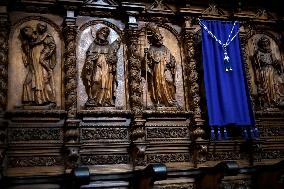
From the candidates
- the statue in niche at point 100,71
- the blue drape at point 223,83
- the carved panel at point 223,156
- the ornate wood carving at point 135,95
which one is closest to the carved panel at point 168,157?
the ornate wood carving at point 135,95

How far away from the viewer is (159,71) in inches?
275

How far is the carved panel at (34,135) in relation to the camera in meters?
5.96

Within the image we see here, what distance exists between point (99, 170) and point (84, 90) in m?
1.42

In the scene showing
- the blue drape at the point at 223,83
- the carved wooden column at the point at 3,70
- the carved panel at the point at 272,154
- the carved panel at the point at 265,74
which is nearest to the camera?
the carved wooden column at the point at 3,70

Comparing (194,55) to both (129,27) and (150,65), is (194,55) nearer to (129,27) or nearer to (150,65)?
(150,65)

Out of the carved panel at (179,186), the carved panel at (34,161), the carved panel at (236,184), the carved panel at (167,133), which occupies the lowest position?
the carved panel at (236,184)

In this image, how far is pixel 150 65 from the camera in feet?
23.1

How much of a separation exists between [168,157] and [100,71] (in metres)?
1.95

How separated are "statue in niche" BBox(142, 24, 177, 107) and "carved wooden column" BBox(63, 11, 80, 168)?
1372 mm

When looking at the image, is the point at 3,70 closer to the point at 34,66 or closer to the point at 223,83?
the point at 34,66

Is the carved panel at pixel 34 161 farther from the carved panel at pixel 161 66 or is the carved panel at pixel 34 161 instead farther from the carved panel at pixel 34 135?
the carved panel at pixel 161 66

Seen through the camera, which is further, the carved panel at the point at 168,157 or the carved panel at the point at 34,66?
the carved panel at the point at 168,157

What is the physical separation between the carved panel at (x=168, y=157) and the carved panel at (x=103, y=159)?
1.48 ft

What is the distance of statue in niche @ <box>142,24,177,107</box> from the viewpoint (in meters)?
6.93
